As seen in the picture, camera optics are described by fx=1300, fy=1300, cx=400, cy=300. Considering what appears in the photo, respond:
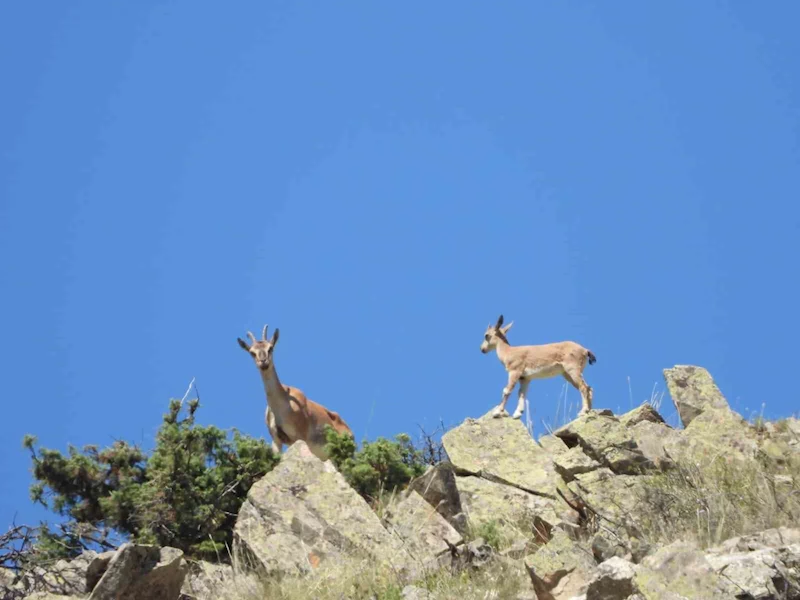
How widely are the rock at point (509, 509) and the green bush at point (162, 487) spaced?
2.88m

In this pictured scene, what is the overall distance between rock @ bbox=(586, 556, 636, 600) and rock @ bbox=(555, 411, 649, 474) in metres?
A: 4.16

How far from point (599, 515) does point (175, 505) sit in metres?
5.62

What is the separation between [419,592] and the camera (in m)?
11.0

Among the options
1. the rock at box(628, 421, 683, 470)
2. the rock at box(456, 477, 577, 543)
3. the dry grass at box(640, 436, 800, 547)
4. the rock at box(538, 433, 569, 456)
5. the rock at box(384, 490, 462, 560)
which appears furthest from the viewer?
→ the rock at box(538, 433, 569, 456)

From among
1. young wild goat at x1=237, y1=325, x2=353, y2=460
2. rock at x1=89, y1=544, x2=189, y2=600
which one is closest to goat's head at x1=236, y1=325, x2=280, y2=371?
young wild goat at x1=237, y1=325, x2=353, y2=460

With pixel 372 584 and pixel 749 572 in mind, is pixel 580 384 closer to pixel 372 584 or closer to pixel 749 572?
pixel 372 584

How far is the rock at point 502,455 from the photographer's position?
575 inches

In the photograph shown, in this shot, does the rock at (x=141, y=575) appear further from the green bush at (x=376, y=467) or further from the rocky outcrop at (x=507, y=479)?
the green bush at (x=376, y=467)

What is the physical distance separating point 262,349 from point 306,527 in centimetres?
1071

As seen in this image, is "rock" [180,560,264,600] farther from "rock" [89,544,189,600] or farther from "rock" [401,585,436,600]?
"rock" [401,585,436,600]

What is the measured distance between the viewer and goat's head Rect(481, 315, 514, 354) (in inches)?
1066

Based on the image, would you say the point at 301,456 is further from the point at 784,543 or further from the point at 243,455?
the point at 784,543

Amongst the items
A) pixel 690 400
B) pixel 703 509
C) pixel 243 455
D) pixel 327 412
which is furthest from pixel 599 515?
pixel 327 412

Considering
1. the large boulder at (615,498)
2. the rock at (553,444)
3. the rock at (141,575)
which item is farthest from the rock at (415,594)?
the rock at (553,444)
